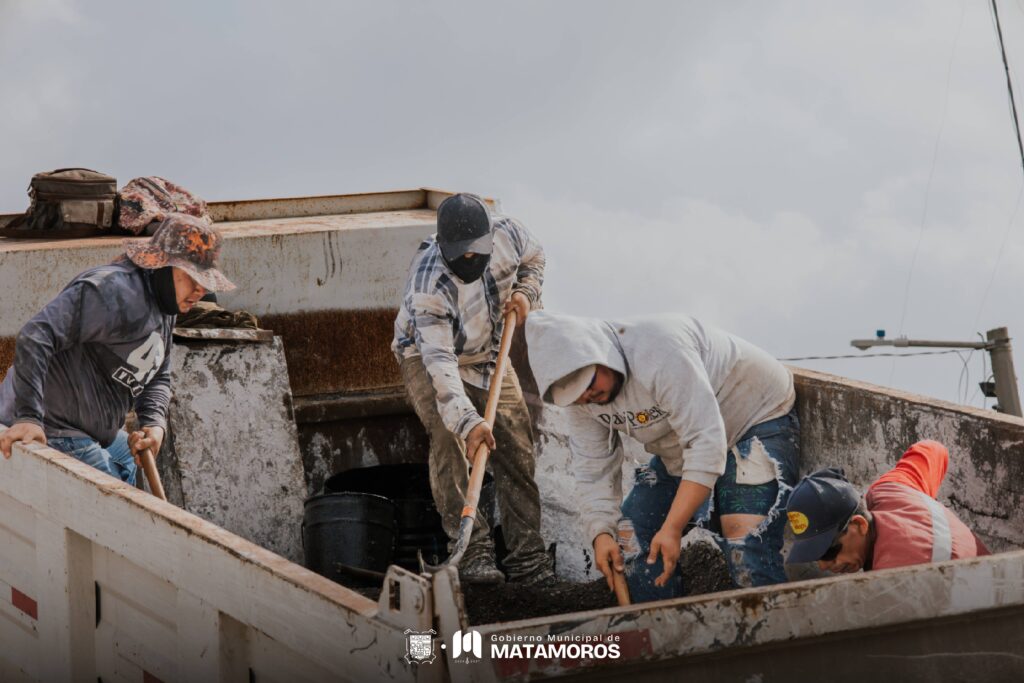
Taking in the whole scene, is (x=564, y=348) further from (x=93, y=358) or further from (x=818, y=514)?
(x=93, y=358)

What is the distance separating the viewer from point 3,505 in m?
4.98

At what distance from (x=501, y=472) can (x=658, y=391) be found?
5.84ft

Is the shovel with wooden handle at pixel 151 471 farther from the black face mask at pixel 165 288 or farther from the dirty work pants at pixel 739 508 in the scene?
the dirty work pants at pixel 739 508

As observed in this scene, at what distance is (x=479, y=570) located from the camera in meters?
5.42

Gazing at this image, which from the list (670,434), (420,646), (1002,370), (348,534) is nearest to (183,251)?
(348,534)

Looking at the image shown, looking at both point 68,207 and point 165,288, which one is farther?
point 68,207

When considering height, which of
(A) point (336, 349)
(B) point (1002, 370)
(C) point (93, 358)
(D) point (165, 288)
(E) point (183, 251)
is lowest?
(B) point (1002, 370)

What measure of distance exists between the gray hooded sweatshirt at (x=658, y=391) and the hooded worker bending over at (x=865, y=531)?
32 centimetres

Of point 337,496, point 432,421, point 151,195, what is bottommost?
point 337,496

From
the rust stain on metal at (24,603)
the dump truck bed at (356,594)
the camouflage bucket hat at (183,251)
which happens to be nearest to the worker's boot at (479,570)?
the dump truck bed at (356,594)

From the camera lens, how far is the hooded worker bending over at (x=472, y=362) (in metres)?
5.08

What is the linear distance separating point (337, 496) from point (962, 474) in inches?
102

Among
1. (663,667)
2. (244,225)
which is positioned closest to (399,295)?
(244,225)

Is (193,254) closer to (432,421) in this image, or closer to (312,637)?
(432,421)
